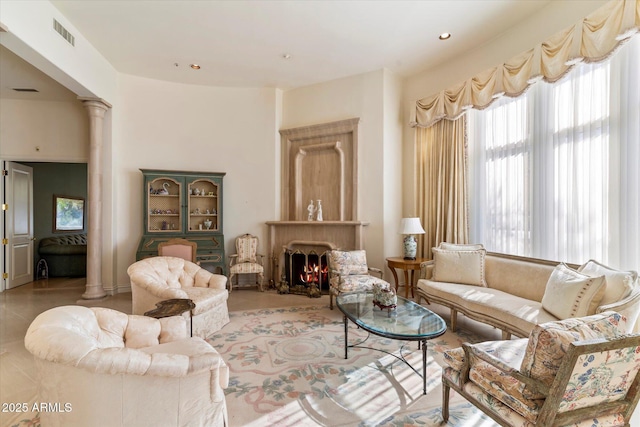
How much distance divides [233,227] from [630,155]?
218 inches

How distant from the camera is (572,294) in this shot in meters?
2.43

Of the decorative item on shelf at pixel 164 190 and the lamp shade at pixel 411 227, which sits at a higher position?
the decorative item on shelf at pixel 164 190

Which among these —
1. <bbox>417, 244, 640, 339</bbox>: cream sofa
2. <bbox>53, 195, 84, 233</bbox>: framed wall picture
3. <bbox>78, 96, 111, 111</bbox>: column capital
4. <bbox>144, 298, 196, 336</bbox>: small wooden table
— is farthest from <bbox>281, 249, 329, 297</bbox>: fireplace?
<bbox>53, 195, 84, 233</bbox>: framed wall picture

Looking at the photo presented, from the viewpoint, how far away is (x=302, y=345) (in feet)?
9.97

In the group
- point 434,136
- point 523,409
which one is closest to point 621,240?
point 523,409

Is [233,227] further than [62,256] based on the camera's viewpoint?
No

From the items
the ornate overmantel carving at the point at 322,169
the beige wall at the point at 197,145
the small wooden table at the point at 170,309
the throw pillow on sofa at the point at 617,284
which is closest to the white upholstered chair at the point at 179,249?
the beige wall at the point at 197,145

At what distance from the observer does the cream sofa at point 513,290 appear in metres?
2.29

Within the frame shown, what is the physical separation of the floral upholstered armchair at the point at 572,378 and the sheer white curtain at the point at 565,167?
175cm

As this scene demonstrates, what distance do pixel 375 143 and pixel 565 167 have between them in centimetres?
263

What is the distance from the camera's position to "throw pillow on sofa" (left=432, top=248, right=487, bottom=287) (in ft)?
12.0

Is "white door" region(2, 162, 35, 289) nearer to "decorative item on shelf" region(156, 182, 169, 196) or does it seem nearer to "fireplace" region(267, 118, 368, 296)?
"decorative item on shelf" region(156, 182, 169, 196)

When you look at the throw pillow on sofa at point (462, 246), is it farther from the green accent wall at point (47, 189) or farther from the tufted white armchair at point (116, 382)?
the green accent wall at point (47, 189)

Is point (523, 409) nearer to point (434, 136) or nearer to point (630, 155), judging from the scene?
point (630, 155)
